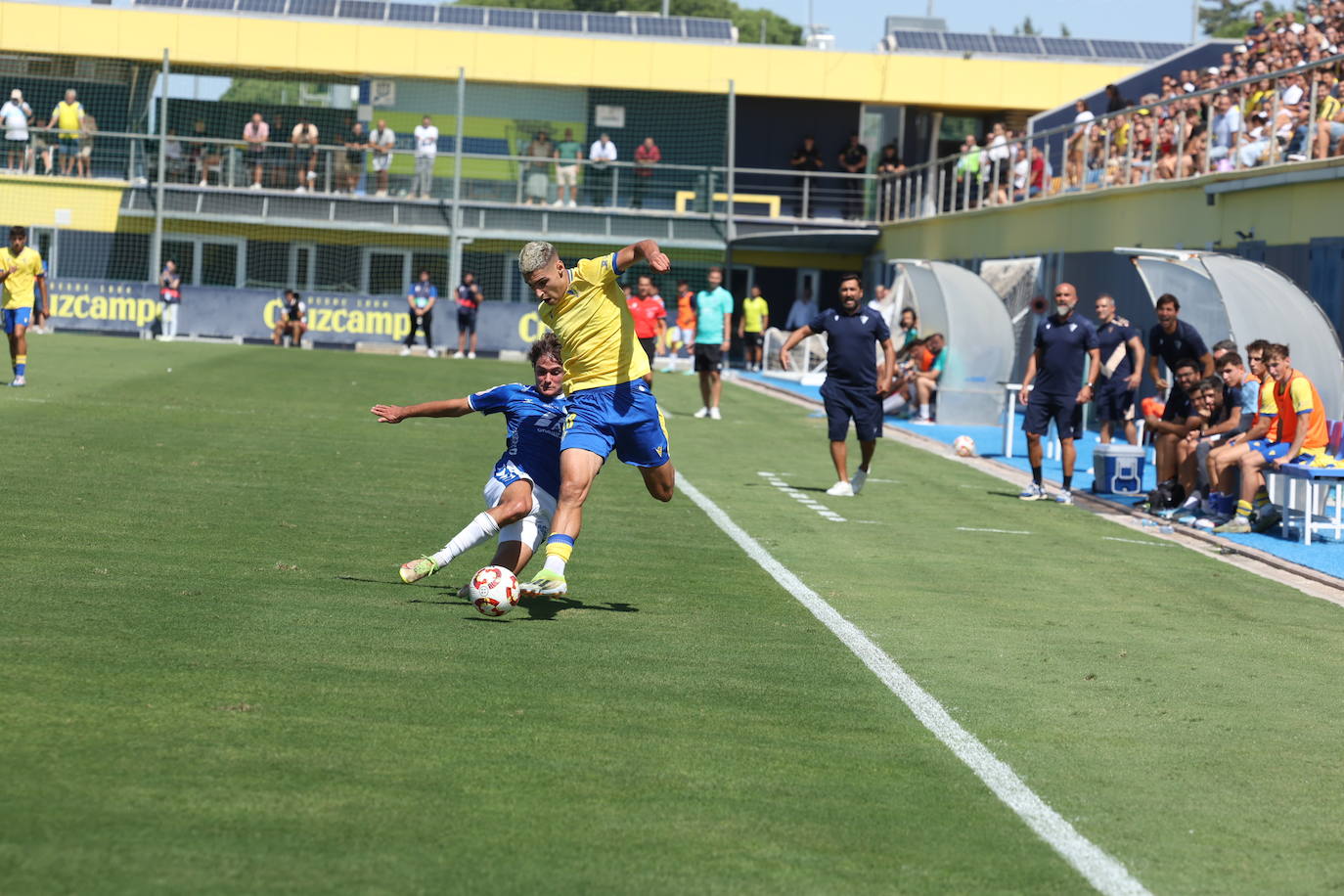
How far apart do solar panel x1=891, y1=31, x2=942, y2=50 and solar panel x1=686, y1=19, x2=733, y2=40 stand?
209 inches

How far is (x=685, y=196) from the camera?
4888 cm

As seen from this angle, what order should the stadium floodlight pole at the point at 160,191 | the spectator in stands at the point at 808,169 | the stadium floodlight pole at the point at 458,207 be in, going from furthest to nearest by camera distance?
the spectator in stands at the point at 808,169 → the stadium floodlight pole at the point at 458,207 → the stadium floodlight pole at the point at 160,191

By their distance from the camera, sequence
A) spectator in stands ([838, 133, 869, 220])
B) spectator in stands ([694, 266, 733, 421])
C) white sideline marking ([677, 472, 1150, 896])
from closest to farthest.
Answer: white sideline marking ([677, 472, 1150, 896])
spectator in stands ([694, 266, 733, 421])
spectator in stands ([838, 133, 869, 220])

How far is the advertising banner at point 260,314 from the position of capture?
42562 millimetres

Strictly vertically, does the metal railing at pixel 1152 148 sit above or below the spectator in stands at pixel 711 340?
above

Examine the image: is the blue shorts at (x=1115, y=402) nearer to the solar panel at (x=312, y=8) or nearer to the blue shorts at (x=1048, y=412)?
the blue shorts at (x=1048, y=412)

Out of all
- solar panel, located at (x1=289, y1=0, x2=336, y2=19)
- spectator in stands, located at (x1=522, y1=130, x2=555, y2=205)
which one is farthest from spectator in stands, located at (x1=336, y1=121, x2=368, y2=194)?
solar panel, located at (x1=289, y1=0, x2=336, y2=19)

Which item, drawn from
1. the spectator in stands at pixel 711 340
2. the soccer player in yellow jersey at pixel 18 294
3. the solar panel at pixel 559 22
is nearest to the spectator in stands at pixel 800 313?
the solar panel at pixel 559 22

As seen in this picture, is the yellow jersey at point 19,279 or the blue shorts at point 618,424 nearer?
the blue shorts at point 618,424

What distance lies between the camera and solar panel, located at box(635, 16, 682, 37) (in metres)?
53.8

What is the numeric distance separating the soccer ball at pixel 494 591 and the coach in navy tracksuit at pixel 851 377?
8.12 metres

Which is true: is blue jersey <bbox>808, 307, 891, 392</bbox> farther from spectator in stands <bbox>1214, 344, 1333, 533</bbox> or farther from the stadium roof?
the stadium roof

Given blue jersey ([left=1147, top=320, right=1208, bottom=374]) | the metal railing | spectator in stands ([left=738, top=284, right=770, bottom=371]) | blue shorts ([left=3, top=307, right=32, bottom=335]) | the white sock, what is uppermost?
the metal railing

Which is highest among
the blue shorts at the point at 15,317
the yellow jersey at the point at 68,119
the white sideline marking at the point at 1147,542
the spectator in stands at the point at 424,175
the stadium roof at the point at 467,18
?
the stadium roof at the point at 467,18
